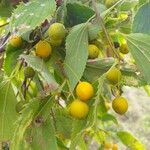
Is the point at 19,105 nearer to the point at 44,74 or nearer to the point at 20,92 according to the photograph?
the point at 20,92

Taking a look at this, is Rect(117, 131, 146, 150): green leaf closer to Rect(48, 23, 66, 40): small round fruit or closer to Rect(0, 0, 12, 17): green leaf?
Rect(0, 0, 12, 17): green leaf

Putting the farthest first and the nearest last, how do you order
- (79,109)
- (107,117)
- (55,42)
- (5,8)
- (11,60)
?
(107,117) < (5,8) < (11,60) < (55,42) < (79,109)

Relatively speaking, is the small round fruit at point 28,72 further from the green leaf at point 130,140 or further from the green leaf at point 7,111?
the green leaf at point 130,140

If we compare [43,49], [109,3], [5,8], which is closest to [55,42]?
[43,49]

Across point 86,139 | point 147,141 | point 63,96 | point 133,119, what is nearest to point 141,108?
point 133,119

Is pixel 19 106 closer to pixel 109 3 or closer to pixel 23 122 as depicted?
pixel 23 122
